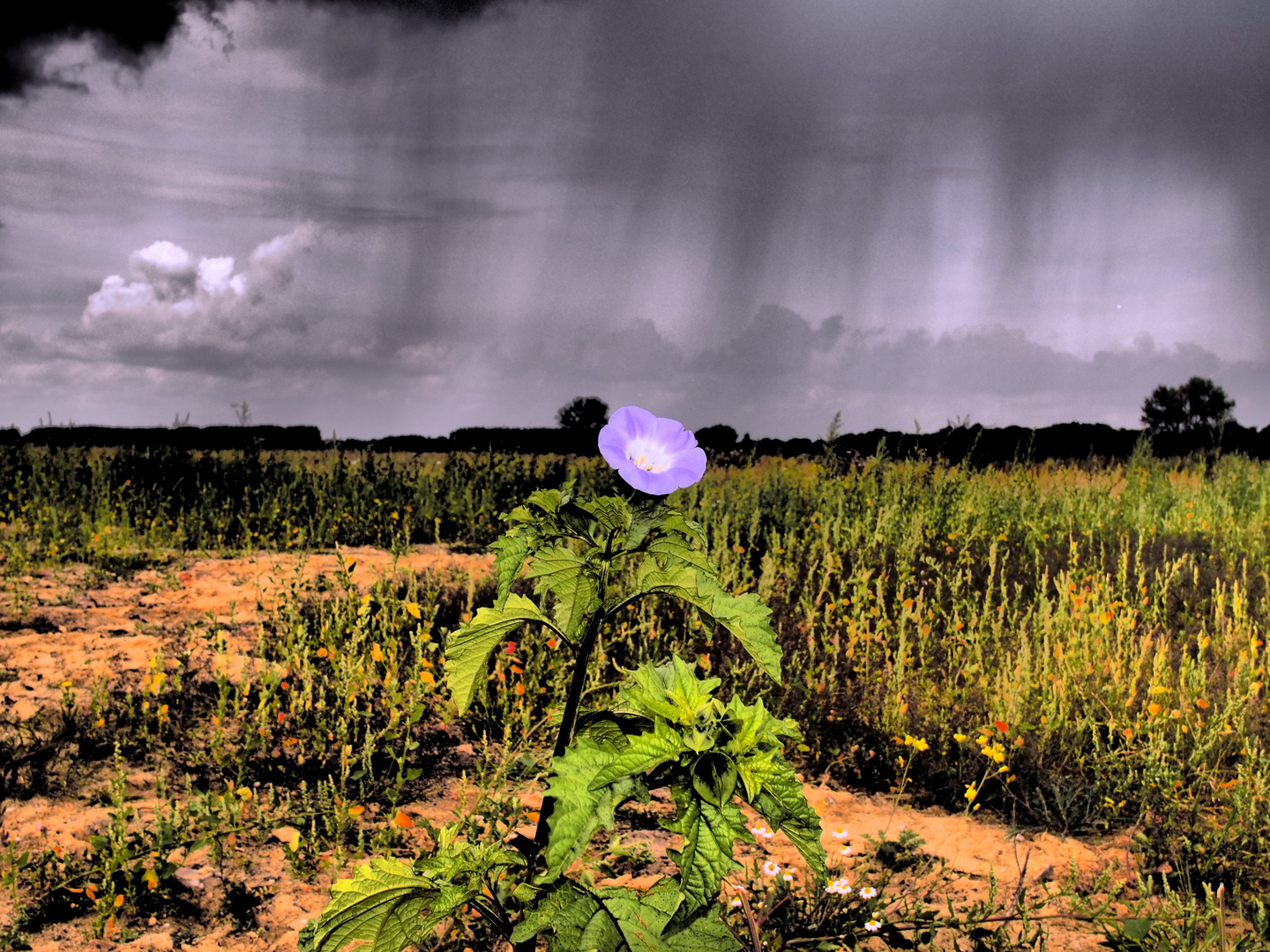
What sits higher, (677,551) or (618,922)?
(677,551)

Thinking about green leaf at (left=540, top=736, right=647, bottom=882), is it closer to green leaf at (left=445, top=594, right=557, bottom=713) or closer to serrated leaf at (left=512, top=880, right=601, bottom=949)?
serrated leaf at (left=512, top=880, right=601, bottom=949)

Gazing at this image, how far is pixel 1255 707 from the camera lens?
14.1ft

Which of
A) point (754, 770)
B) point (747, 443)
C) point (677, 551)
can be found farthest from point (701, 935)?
point (747, 443)

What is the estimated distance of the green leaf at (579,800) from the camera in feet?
4.01

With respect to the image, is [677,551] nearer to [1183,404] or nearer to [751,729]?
[751,729]

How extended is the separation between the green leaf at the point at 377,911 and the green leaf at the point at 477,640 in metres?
0.34

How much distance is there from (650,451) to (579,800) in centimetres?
61

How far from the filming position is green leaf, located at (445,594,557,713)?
1.58 metres

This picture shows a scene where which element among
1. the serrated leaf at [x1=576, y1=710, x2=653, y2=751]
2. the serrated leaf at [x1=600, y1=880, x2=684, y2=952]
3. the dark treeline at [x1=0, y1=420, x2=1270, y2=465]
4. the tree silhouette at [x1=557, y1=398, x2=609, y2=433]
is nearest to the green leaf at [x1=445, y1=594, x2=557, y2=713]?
the serrated leaf at [x1=576, y1=710, x2=653, y2=751]

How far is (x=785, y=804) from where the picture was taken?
4.46ft

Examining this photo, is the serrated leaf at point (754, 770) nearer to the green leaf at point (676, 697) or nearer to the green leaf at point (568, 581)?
the green leaf at point (676, 697)

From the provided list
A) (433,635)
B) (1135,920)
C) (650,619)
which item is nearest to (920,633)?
(650,619)

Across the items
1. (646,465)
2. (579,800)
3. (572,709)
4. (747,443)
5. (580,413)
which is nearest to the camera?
(579,800)

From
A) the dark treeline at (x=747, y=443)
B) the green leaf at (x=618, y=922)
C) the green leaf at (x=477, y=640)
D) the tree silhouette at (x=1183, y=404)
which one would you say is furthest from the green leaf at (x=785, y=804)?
the tree silhouette at (x=1183, y=404)
